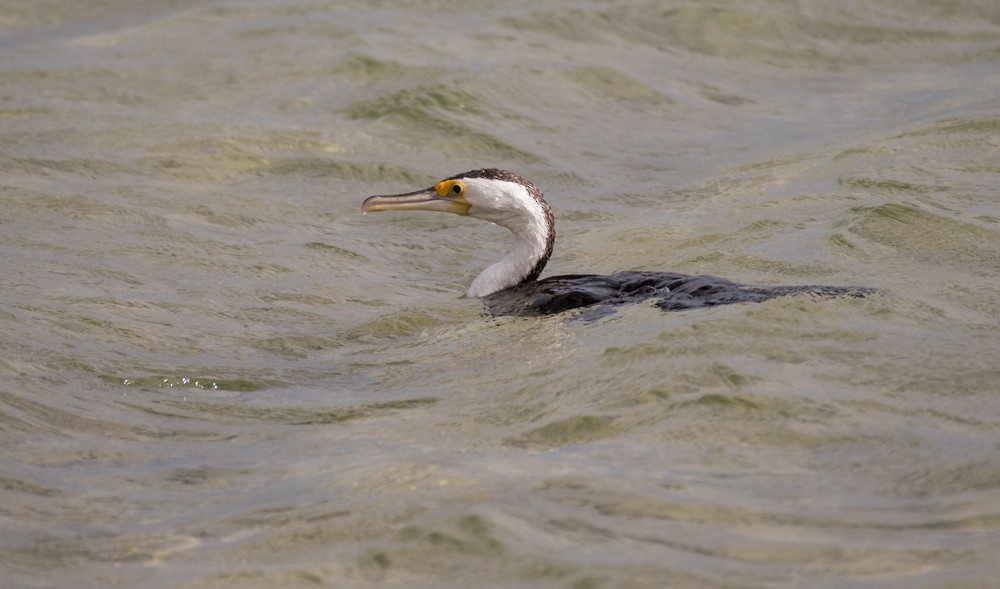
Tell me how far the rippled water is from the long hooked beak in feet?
2.03

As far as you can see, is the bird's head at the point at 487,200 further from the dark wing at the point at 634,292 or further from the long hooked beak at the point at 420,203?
the dark wing at the point at 634,292

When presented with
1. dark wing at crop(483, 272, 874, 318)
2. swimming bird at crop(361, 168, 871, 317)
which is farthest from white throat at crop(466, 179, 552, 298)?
dark wing at crop(483, 272, 874, 318)

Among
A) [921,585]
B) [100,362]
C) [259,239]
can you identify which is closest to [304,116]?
[259,239]

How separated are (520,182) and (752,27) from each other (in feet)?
24.5

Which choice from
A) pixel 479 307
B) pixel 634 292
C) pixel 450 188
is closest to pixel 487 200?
pixel 450 188

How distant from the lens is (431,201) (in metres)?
8.58

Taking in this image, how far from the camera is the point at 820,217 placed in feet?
31.6

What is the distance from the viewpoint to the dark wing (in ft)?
23.9

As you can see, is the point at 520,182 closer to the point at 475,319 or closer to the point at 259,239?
the point at 475,319

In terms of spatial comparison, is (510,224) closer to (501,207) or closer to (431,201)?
(501,207)

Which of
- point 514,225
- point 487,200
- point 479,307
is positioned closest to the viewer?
point 479,307

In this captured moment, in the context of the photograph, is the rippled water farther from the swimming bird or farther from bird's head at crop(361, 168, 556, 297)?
bird's head at crop(361, 168, 556, 297)

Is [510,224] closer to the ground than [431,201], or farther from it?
closer to the ground

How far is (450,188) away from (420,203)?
21 cm
